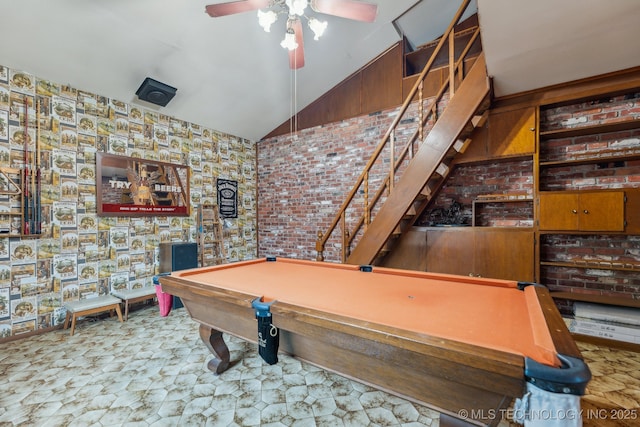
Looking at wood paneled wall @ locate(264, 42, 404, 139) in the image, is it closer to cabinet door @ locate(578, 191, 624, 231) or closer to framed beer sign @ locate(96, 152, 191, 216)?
framed beer sign @ locate(96, 152, 191, 216)

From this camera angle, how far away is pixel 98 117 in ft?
11.4

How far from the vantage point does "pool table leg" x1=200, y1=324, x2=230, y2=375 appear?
213 cm

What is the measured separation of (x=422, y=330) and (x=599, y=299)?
2940mm

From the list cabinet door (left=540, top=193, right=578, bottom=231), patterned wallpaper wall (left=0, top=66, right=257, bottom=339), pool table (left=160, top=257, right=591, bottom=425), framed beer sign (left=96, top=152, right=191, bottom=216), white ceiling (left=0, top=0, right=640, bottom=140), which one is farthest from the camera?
framed beer sign (left=96, top=152, right=191, bottom=216)

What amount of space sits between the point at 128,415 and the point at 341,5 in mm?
3277

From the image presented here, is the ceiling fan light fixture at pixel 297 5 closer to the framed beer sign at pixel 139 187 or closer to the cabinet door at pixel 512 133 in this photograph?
the cabinet door at pixel 512 133

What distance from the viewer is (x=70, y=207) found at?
3.25 meters

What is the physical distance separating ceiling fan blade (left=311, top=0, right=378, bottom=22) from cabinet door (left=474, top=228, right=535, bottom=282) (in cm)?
250

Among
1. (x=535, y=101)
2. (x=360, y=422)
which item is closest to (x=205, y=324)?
(x=360, y=422)

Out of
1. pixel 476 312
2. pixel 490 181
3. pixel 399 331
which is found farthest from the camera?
pixel 490 181

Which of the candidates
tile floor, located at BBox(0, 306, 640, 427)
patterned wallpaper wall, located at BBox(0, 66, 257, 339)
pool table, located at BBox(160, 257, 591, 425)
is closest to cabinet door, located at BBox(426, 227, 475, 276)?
tile floor, located at BBox(0, 306, 640, 427)

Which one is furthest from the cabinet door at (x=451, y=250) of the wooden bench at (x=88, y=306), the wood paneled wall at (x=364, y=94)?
the wooden bench at (x=88, y=306)

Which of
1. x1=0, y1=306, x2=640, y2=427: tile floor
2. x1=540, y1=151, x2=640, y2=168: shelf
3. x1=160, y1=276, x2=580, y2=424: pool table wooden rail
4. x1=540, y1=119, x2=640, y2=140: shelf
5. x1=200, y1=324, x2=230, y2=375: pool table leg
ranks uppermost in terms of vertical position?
x1=540, y1=119, x2=640, y2=140: shelf

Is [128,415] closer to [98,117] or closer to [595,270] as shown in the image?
[98,117]
